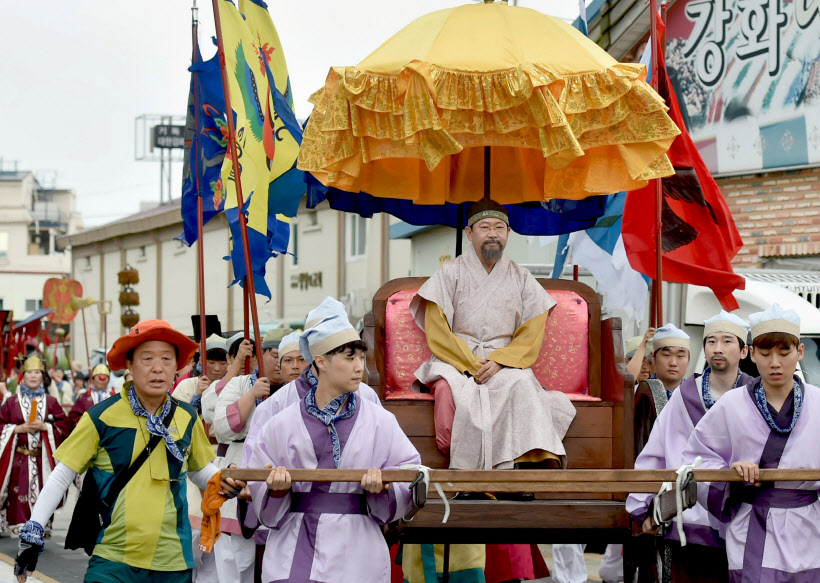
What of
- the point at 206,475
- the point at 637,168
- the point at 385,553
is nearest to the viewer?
the point at 385,553

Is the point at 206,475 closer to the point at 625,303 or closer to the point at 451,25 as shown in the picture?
the point at 451,25

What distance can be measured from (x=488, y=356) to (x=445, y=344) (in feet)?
0.83

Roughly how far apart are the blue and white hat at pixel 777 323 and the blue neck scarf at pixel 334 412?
176 cm

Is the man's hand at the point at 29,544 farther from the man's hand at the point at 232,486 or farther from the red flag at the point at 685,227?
the red flag at the point at 685,227

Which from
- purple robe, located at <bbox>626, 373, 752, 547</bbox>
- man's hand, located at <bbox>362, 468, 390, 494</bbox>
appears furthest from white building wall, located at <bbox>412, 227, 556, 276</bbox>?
man's hand, located at <bbox>362, 468, 390, 494</bbox>

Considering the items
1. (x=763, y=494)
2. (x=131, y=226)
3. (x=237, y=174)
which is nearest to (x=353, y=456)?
(x=763, y=494)

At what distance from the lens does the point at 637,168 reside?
7555mm

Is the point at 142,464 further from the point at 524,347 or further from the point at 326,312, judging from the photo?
the point at 524,347

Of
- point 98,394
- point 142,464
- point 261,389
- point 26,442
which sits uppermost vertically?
point 261,389

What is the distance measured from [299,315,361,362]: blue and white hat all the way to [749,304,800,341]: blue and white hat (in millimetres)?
1721

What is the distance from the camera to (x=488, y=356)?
281 inches

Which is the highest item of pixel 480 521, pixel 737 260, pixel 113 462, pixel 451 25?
pixel 451 25

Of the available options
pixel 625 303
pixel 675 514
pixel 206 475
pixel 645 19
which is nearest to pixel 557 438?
pixel 675 514

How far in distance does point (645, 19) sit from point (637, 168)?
1030 cm
